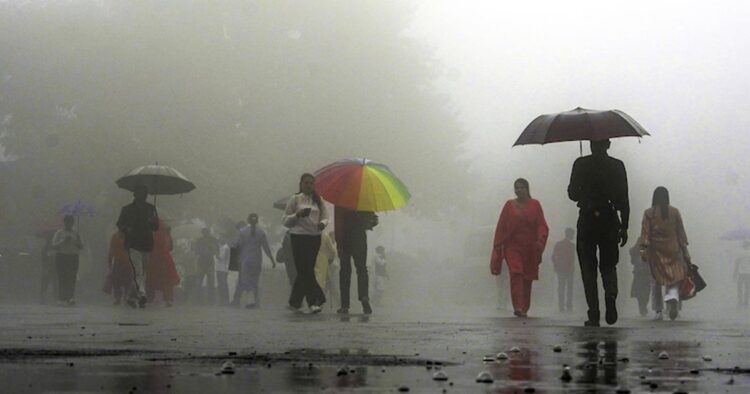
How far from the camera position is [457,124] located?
54188 mm

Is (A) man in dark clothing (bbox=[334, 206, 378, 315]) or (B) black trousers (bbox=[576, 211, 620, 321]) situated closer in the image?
(B) black trousers (bbox=[576, 211, 620, 321])

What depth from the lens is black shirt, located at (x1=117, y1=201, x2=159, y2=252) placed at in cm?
2125

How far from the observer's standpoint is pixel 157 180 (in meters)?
26.9

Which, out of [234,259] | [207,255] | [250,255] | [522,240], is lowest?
[522,240]

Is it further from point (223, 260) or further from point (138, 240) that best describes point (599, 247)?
point (223, 260)

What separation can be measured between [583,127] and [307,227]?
367cm

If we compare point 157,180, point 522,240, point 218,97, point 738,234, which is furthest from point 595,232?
point 218,97

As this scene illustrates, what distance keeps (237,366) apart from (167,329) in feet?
17.2

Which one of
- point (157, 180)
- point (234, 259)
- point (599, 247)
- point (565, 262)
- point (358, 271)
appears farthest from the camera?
point (565, 262)

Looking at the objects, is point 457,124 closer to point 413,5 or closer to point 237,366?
point 413,5

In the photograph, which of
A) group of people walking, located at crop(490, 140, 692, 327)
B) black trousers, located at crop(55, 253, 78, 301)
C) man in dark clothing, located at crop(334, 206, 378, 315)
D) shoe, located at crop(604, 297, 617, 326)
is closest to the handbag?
black trousers, located at crop(55, 253, 78, 301)

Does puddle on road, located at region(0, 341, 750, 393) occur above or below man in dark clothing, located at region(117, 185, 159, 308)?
below

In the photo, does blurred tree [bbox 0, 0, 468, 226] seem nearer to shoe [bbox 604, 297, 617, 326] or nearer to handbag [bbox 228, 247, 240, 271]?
handbag [bbox 228, 247, 240, 271]

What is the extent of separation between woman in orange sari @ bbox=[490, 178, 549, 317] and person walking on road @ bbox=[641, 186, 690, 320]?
4.34 ft
